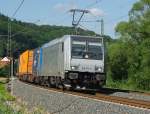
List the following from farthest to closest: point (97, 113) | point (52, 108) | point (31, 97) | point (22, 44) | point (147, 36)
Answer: point (22, 44) → point (147, 36) → point (31, 97) → point (52, 108) → point (97, 113)

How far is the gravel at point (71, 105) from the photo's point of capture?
1531cm

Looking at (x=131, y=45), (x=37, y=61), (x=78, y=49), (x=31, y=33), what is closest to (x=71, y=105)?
(x=78, y=49)

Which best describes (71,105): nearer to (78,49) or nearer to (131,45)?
(78,49)

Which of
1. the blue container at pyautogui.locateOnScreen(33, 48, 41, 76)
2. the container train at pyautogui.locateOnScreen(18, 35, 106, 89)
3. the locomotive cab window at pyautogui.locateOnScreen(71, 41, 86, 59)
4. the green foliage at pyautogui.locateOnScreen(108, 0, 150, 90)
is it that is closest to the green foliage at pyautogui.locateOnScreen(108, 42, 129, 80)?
the green foliage at pyautogui.locateOnScreen(108, 0, 150, 90)

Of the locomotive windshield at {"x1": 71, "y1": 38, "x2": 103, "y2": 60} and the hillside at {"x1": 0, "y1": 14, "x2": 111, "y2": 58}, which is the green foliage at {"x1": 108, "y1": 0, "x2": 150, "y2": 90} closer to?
→ the hillside at {"x1": 0, "y1": 14, "x2": 111, "y2": 58}

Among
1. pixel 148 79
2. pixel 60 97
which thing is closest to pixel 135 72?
pixel 148 79

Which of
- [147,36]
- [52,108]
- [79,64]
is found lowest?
[52,108]

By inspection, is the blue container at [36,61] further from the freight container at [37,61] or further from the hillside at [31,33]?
the hillside at [31,33]

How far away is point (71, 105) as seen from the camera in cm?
1933

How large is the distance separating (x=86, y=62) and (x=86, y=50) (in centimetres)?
75

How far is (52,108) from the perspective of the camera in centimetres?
2175

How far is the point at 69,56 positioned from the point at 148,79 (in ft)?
67.8

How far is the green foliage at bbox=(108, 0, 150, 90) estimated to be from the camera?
53250 millimetres

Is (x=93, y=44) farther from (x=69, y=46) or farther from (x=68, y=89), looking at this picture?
(x=68, y=89)
